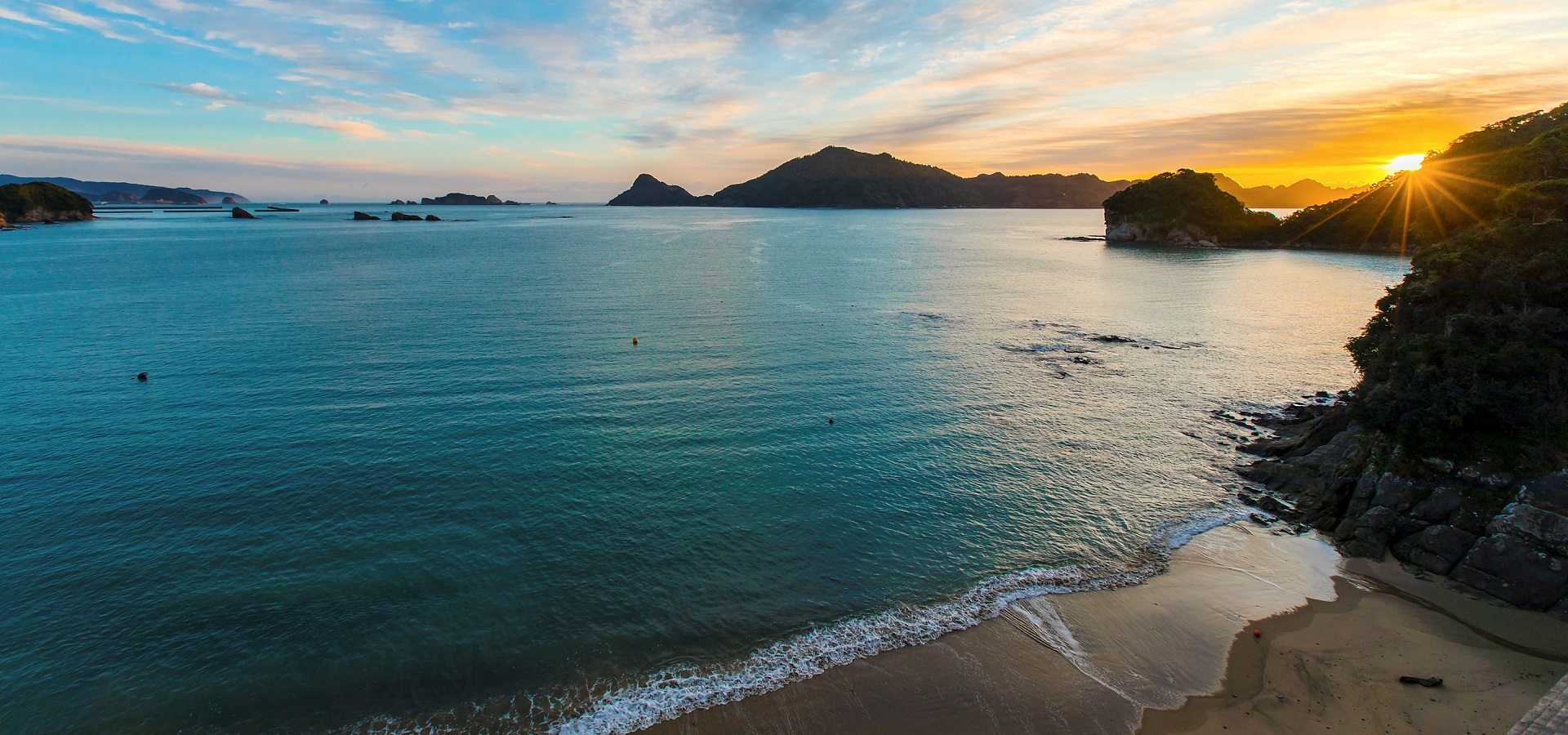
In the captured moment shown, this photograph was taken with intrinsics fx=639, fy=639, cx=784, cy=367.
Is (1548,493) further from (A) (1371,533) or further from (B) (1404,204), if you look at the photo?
(B) (1404,204)

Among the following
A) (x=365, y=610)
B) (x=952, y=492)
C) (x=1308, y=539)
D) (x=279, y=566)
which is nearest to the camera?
(x=365, y=610)

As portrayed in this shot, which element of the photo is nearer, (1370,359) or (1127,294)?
(1370,359)

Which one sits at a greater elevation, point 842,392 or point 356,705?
point 842,392

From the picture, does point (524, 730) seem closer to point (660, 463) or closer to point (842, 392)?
point (660, 463)

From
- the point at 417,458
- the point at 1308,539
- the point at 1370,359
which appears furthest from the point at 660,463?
the point at 1370,359

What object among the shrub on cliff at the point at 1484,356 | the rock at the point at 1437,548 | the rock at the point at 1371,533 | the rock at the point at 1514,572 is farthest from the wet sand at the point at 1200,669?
the shrub on cliff at the point at 1484,356
